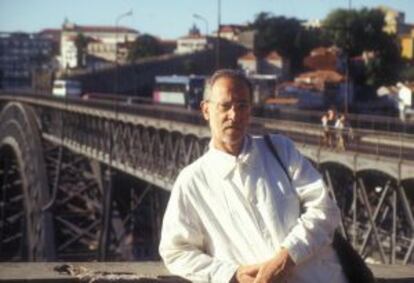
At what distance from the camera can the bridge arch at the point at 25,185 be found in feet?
92.8

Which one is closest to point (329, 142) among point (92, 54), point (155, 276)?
point (155, 276)

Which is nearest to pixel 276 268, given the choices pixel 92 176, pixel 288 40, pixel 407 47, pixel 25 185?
pixel 92 176

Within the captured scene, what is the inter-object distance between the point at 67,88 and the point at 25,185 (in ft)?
66.0

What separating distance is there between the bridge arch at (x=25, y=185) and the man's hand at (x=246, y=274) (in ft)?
78.7

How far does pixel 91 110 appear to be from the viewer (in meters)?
32.6

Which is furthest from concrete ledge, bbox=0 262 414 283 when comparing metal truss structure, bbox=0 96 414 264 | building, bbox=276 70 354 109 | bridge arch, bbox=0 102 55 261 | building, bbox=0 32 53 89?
building, bbox=0 32 53 89

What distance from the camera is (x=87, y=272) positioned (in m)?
3.18

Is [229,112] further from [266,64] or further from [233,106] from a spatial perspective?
[266,64]

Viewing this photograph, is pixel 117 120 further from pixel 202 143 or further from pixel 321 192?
pixel 321 192

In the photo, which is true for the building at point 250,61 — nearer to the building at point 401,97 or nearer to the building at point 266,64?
the building at point 266,64

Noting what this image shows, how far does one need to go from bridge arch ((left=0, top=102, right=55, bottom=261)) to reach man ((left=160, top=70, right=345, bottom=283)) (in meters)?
23.9

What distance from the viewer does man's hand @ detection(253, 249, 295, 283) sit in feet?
9.30

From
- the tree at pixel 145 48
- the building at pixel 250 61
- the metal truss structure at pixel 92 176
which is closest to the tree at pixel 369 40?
the building at pixel 250 61

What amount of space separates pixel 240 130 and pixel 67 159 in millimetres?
33642
